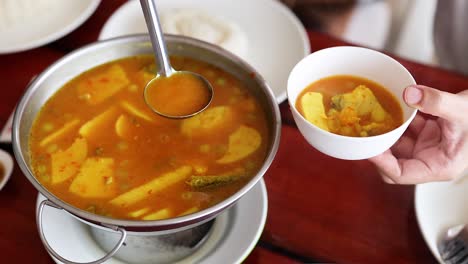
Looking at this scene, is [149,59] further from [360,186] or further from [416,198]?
[416,198]

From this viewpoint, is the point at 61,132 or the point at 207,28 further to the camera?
the point at 207,28

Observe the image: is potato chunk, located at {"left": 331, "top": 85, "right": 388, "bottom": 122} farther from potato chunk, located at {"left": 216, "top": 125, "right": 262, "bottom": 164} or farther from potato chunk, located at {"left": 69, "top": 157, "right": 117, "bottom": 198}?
potato chunk, located at {"left": 69, "top": 157, "right": 117, "bottom": 198}

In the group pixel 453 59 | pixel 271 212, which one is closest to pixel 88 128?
pixel 271 212

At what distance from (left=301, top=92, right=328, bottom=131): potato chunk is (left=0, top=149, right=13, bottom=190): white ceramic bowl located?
0.78 meters

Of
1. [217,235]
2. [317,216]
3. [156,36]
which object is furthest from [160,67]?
[317,216]

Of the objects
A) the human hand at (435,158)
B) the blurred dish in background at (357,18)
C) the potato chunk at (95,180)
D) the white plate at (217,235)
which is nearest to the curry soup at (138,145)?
the potato chunk at (95,180)

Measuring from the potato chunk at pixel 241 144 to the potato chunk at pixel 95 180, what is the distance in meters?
0.24

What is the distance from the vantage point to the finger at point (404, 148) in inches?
53.5

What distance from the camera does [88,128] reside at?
1243 millimetres

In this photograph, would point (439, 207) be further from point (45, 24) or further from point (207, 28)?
point (45, 24)

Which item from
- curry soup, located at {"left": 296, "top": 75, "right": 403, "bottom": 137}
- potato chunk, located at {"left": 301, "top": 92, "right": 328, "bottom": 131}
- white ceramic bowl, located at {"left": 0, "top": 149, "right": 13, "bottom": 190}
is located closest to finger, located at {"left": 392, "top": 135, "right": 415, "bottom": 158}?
curry soup, located at {"left": 296, "top": 75, "right": 403, "bottom": 137}

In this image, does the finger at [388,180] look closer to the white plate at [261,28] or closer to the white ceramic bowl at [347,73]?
the white ceramic bowl at [347,73]

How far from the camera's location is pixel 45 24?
185 cm

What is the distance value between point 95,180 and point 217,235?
1.02 feet
